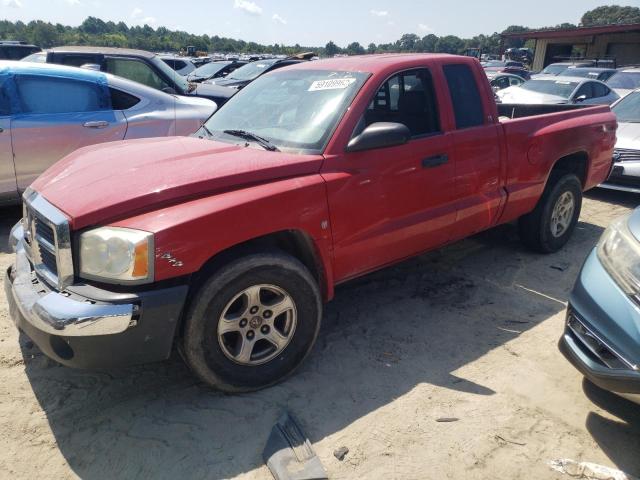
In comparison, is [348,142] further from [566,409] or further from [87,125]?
[87,125]

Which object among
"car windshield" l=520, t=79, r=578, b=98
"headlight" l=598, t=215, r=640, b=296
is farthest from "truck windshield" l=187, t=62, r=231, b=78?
"headlight" l=598, t=215, r=640, b=296

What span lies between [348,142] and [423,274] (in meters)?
1.89

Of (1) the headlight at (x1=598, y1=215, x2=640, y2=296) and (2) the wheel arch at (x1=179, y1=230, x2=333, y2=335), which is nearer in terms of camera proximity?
(1) the headlight at (x1=598, y1=215, x2=640, y2=296)

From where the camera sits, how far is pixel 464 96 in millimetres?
4016

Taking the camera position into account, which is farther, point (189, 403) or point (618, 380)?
point (189, 403)

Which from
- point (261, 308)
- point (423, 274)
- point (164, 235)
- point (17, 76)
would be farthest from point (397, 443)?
point (17, 76)

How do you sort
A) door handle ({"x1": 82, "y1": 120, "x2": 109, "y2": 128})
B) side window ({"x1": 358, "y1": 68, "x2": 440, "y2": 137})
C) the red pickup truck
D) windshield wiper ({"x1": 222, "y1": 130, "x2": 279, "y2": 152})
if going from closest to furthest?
the red pickup truck, windshield wiper ({"x1": 222, "y1": 130, "x2": 279, "y2": 152}), side window ({"x1": 358, "y1": 68, "x2": 440, "y2": 137}), door handle ({"x1": 82, "y1": 120, "x2": 109, "y2": 128})

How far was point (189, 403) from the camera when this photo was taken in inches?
114

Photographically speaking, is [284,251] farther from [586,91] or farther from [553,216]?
[586,91]

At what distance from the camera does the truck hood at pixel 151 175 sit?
2576 millimetres

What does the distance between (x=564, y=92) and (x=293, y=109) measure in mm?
10063

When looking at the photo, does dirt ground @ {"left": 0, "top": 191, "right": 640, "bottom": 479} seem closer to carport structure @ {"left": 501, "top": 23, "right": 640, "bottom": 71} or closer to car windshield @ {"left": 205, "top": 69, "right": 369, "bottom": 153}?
car windshield @ {"left": 205, "top": 69, "right": 369, "bottom": 153}

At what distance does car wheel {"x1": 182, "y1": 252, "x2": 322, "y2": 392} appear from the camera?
2.66m

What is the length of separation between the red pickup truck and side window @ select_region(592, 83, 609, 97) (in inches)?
344
